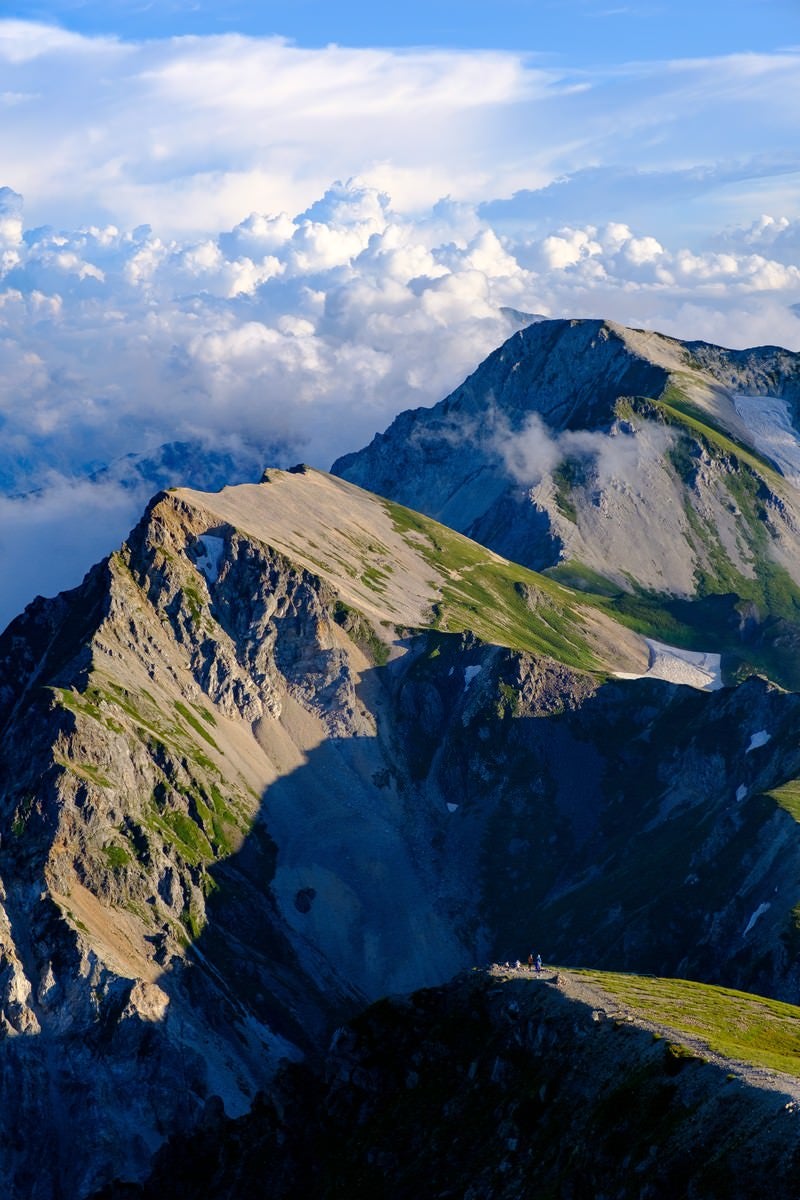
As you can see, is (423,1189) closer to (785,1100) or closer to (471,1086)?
(471,1086)

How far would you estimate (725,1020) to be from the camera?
179000 mm

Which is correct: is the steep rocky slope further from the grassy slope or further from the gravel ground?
the grassy slope

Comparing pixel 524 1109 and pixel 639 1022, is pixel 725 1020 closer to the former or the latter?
pixel 639 1022

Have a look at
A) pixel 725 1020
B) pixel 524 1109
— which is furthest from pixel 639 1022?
pixel 725 1020

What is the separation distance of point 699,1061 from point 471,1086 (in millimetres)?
36355

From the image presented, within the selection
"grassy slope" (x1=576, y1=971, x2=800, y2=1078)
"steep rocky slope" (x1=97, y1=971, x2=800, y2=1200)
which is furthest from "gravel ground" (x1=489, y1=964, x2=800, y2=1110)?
"grassy slope" (x1=576, y1=971, x2=800, y2=1078)

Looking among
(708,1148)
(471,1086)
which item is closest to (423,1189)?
(471,1086)

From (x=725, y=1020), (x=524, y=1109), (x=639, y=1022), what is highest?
(x=639, y=1022)

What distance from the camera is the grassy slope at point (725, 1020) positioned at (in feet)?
508

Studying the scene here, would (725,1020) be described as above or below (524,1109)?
below

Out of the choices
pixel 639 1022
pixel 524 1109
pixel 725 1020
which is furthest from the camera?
pixel 725 1020

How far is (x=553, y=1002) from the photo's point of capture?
176 metres

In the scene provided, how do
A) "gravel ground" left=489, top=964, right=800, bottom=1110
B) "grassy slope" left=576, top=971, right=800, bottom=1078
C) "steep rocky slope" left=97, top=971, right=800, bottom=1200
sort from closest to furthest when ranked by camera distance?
"steep rocky slope" left=97, top=971, right=800, bottom=1200 < "gravel ground" left=489, top=964, right=800, bottom=1110 < "grassy slope" left=576, top=971, right=800, bottom=1078

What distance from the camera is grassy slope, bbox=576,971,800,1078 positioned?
154875 mm
